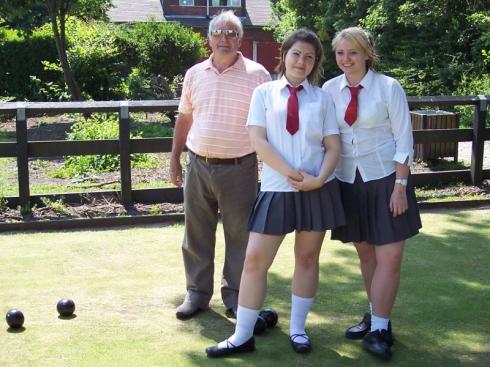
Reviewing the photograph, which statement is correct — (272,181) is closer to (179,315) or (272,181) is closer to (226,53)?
(226,53)

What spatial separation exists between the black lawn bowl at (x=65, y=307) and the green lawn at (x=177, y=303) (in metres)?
0.06

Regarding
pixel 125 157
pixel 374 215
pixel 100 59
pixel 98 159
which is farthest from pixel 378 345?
pixel 100 59

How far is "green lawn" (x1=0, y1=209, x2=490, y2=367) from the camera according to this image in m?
4.26

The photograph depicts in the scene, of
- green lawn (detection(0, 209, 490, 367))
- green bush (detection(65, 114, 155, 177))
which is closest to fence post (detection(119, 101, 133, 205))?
green lawn (detection(0, 209, 490, 367))

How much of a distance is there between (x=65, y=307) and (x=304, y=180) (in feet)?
5.99

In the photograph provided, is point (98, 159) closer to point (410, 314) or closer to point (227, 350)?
point (410, 314)

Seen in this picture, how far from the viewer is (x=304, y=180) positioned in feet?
13.1

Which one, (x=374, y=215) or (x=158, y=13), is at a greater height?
(x=158, y=13)

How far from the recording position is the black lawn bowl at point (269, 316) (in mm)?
4676

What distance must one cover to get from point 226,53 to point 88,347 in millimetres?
1885

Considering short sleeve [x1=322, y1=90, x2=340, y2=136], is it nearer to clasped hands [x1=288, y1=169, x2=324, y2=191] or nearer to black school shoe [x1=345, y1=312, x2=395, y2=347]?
clasped hands [x1=288, y1=169, x2=324, y2=191]

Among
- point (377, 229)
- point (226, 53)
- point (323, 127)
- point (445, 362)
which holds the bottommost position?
point (445, 362)

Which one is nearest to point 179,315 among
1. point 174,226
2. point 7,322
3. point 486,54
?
point 7,322

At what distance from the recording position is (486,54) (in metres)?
18.8
